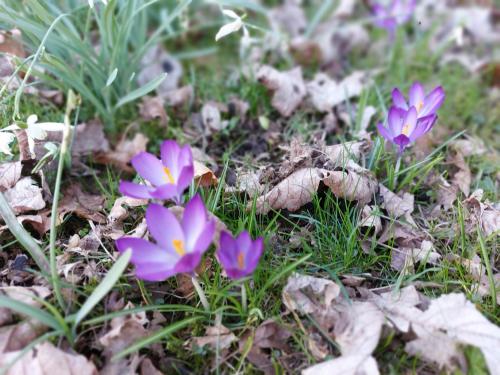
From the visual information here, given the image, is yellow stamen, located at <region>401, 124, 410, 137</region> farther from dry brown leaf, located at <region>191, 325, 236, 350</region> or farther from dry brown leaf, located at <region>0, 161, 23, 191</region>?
dry brown leaf, located at <region>0, 161, 23, 191</region>

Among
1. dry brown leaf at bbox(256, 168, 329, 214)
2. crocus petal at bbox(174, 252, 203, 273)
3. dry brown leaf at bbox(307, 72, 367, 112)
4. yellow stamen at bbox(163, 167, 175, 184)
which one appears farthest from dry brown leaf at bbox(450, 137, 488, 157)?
crocus petal at bbox(174, 252, 203, 273)

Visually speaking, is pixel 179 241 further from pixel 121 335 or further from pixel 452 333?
pixel 452 333

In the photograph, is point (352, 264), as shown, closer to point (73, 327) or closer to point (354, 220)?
point (354, 220)

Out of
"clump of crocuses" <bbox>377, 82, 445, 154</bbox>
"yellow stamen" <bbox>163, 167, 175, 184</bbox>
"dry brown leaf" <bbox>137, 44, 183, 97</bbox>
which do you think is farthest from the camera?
"dry brown leaf" <bbox>137, 44, 183, 97</bbox>

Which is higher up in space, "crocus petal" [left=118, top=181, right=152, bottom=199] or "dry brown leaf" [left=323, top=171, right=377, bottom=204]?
"crocus petal" [left=118, top=181, right=152, bottom=199]

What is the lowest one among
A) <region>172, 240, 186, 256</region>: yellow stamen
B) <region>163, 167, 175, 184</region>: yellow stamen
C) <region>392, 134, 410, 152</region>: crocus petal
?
<region>172, 240, 186, 256</region>: yellow stamen

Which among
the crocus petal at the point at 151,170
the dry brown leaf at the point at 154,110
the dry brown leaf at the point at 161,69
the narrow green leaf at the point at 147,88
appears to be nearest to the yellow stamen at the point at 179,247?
the crocus petal at the point at 151,170
